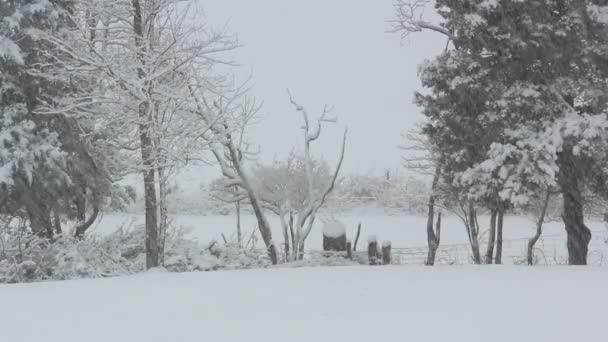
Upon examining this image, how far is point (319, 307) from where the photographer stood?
219 inches

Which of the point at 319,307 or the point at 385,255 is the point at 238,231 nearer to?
the point at 385,255

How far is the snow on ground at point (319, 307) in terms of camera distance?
4633mm

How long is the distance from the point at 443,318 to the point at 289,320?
4.95 feet

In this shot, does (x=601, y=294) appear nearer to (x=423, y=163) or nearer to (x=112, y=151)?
(x=112, y=151)

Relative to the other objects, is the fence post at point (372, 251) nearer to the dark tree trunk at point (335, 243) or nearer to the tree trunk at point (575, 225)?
the dark tree trunk at point (335, 243)

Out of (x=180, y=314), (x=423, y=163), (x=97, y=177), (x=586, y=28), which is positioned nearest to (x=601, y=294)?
(x=180, y=314)

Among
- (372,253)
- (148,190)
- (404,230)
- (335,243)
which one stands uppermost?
(148,190)

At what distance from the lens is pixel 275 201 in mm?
18078

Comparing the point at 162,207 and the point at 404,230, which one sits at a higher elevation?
the point at 162,207

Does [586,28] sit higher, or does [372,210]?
[586,28]

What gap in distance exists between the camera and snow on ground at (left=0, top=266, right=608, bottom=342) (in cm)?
463

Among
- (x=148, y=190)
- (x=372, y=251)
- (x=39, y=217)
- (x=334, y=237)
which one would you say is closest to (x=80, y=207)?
(x=39, y=217)

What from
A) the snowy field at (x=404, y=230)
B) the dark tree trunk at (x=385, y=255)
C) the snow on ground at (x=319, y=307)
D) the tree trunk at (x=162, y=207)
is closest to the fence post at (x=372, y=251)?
the dark tree trunk at (x=385, y=255)

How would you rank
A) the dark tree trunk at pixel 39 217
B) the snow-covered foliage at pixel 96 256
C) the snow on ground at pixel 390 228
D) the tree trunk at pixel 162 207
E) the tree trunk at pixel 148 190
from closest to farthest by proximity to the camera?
the snow-covered foliage at pixel 96 256, the tree trunk at pixel 148 190, the dark tree trunk at pixel 39 217, the tree trunk at pixel 162 207, the snow on ground at pixel 390 228
